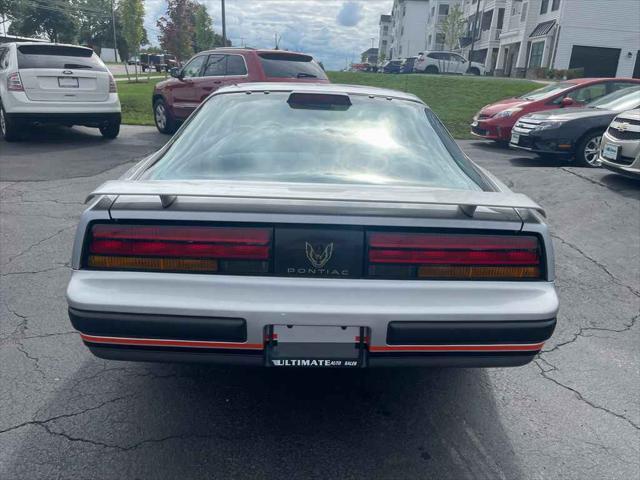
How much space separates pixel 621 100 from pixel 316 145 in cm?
900

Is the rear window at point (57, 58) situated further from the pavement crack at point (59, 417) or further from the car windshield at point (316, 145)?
the pavement crack at point (59, 417)

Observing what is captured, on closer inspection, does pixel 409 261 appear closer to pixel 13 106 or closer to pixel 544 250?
pixel 544 250

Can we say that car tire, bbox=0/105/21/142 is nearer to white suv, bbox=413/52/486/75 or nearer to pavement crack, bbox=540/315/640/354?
pavement crack, bbox=540/315/640/354

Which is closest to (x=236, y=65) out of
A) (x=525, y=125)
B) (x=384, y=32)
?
(x=525, y=125)

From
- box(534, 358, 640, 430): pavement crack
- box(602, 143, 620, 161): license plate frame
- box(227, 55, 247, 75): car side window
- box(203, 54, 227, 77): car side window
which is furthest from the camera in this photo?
box(203, 54, 227, 77): car side window

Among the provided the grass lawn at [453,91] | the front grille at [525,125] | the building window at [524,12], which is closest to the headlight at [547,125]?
the front grille at [525,125]

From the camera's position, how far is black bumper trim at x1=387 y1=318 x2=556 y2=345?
2.19 m

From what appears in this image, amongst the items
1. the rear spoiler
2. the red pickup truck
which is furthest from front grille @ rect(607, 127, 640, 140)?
the rear spoiler

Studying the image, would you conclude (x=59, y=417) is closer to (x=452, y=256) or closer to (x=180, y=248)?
(x=180, y=248)

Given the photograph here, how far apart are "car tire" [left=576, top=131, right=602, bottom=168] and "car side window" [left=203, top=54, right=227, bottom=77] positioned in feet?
21.4

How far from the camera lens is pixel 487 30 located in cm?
4919

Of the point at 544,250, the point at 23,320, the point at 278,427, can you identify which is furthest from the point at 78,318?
the point at 544,250

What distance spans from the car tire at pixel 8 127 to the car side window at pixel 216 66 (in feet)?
11.6

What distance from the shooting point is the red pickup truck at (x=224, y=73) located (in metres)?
9.79
